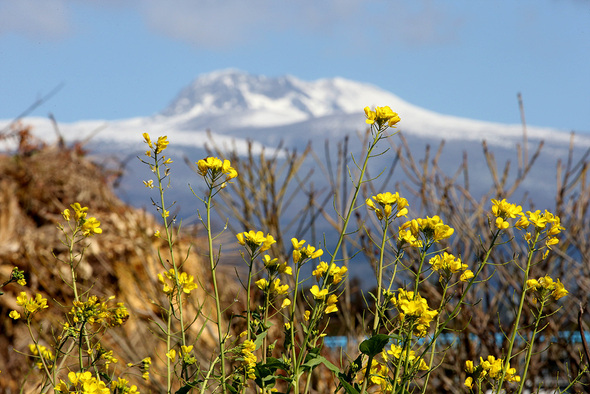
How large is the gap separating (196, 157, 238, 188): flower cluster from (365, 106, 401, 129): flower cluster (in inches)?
11.1

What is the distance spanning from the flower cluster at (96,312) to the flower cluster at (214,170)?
1.17ft

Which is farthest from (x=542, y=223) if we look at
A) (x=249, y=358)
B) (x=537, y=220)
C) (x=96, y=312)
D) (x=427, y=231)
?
(x=96, y=312)

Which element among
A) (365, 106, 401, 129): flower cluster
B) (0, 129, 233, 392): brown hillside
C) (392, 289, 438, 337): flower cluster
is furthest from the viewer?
(0, 129, 233, 392): brown hillside

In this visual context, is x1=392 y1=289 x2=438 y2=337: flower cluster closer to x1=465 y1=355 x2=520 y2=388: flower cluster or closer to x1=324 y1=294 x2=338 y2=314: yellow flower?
x1=324 y1=294 x2=338 y2=314: yellow flower

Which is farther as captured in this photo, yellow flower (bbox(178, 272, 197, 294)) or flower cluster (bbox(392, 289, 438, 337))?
yellow flower (bbox(178, 272, 197, 294))

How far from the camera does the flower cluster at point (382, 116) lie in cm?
114

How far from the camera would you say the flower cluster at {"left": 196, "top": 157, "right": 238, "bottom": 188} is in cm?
111

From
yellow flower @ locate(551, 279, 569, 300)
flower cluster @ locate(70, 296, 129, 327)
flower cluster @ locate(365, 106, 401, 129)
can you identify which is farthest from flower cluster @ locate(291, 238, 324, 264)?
yellow flower @ locate(551, 279, 569, 300)

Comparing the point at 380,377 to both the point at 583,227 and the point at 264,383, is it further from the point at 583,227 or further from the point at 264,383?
the point at 583,227

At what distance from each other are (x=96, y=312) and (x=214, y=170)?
15.3 inches

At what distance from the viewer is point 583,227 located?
2.66 metres

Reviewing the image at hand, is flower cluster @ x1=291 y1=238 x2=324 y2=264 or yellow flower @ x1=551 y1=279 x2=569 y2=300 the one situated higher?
flower cluster @ x1=291 y1=238 x2=324 y2=264

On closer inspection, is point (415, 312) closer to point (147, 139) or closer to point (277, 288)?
point (277, 288)

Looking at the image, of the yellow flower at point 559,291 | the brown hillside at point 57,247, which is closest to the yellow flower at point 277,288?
the yellow flower at point 559,291
